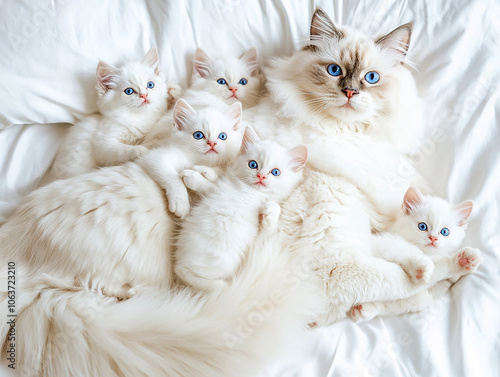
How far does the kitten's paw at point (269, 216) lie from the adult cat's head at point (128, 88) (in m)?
0.70

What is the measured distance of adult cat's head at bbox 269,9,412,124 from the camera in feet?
5.29

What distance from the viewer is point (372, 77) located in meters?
1.63

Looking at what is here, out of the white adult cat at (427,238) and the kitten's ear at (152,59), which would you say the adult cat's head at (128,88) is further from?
the white adult cat at (427,238)

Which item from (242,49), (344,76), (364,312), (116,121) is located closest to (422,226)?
(364,312)

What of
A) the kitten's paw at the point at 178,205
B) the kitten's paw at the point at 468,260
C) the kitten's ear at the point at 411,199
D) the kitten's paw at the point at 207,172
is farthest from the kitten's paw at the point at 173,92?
the kitten's paw at the point at 468,260

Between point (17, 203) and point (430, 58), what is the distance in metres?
1.65

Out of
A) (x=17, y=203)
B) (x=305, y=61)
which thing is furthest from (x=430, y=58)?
(x=17, y=203)

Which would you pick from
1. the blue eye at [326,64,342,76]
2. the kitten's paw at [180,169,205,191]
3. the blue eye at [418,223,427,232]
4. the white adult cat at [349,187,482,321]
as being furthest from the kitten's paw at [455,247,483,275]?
the kitten's paw at [180,169,205,191]

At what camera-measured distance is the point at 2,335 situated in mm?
1263

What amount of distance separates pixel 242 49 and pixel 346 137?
2.00ft

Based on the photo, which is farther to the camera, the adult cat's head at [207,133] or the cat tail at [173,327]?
the adult cat's head at [207,133]

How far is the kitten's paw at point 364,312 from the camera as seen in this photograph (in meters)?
1.41

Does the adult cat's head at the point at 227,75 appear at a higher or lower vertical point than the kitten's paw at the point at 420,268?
higher

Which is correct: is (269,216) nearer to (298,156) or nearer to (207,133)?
(298,156)
